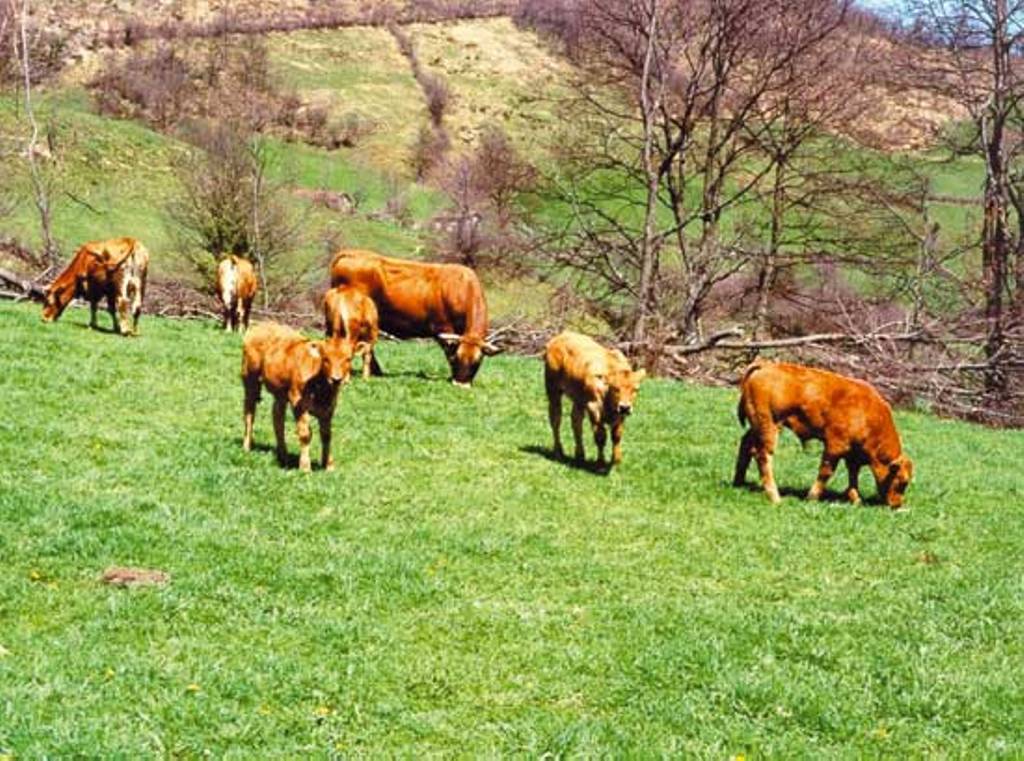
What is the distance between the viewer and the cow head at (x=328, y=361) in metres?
12.5

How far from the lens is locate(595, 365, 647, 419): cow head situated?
13.2 meters

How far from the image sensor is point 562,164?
32500mm

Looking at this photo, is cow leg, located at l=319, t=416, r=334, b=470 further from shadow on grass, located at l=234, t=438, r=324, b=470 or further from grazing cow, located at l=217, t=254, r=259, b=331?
grazing cow, located at l=217, t=254, r=259, b=331

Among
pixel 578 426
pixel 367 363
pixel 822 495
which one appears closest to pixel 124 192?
pixel 367 363

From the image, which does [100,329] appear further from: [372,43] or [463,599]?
[372,43]

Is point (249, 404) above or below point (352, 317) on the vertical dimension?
below

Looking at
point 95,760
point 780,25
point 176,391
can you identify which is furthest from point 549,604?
point 780,25

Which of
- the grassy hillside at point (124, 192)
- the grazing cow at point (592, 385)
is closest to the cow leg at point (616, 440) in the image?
the grazing cow at point (592, 385)

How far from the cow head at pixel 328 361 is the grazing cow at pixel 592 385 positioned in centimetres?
311

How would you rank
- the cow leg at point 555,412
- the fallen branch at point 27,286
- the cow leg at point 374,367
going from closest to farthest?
the cow leg at point 555,412, the cow leg at point 374,367, the fallen branch at point 27,286

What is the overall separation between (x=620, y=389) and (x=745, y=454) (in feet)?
6.90

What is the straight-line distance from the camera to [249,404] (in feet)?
44.8

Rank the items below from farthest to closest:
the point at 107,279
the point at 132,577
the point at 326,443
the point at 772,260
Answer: the point at 772,260, the point at 107,279, the point at 326,443, the point at 132,577

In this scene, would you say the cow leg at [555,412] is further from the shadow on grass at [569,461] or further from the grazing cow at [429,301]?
the grazing cow at [429,301]
